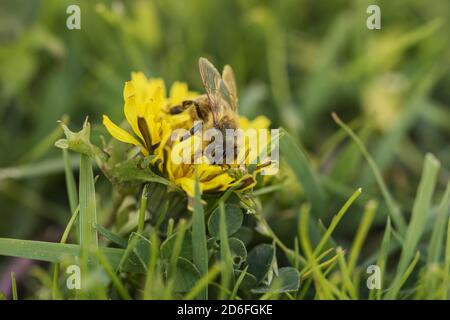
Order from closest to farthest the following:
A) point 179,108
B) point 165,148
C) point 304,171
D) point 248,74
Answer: point 165,148 < point 179,108 < point 304,171 < point 248,74

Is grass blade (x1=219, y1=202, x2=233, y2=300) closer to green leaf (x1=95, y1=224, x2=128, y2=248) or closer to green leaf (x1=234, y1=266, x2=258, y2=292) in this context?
green leaf (x1=234, y1=266, x2=258, y2=292)

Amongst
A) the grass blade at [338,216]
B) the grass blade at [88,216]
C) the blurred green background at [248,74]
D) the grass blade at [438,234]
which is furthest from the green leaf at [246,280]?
the blurred green background at [248,74]

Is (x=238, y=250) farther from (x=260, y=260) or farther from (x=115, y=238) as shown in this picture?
(x=115, y=238)

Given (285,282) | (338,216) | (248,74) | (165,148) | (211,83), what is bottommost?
(285,282)

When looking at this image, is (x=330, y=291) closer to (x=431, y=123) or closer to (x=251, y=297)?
(x=251, y=297)

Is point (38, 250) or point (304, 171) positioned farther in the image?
point (304, 171)

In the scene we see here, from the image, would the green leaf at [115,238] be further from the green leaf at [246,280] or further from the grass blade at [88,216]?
the green leaf at [246,280]

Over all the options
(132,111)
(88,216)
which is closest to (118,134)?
(132,111)
